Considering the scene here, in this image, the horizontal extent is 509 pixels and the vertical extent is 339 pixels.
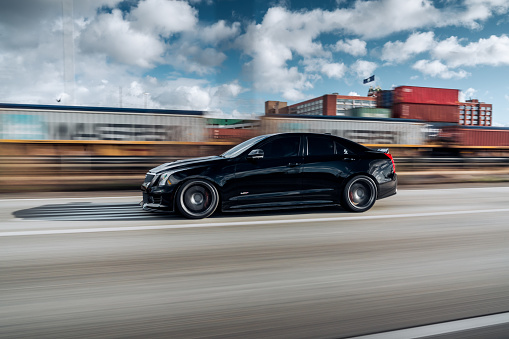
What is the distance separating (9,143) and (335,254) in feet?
49.9

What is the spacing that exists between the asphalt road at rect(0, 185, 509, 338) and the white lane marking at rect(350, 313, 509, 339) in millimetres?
20

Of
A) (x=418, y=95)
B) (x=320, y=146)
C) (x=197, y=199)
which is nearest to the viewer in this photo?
(x=197, y=199)

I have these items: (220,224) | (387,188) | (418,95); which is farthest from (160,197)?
(418,95)

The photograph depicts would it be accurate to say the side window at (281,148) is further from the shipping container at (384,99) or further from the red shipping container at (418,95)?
the shipping container at (384,99)

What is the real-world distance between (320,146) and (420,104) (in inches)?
800

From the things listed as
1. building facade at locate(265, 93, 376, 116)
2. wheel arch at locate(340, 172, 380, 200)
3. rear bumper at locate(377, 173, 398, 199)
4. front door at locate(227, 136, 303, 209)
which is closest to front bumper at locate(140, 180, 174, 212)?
front door at locate(227, 136, 303, 209)

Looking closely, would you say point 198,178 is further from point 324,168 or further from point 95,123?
point 95,123

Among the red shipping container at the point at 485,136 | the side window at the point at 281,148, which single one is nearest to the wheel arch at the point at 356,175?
the side window at the point at 281,148

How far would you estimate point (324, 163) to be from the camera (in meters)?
6.98

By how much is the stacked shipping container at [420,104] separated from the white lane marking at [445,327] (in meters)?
23.5

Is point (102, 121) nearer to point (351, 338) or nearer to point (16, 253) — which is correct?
point (16, 253)

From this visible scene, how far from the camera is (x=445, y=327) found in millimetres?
2709

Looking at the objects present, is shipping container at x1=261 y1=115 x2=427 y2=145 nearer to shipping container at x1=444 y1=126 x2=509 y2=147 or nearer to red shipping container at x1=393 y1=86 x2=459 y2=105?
red shipping container at x1=393 y1=86 x2=459 y2=105

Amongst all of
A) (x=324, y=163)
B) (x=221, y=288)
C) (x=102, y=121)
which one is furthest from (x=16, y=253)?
(x=102, y=121)
